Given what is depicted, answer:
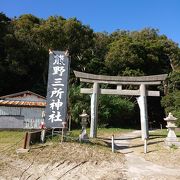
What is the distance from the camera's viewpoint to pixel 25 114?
2406cm

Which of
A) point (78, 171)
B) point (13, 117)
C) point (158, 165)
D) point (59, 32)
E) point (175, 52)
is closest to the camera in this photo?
point (78, 171)

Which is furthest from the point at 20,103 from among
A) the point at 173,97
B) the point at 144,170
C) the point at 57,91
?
the point at 144,170

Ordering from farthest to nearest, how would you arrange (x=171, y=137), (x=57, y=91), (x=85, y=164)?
(x=171, y=137), (x=57, y=91), (x=85, y=164)

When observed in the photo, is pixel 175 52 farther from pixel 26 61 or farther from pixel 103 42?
pixel 26 61

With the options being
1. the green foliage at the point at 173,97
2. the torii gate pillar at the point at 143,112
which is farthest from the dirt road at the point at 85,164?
the green foliage at the point at 173,97

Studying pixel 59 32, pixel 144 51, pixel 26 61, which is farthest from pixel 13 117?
pixel 144 51

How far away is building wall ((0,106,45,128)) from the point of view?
23766 millimetres

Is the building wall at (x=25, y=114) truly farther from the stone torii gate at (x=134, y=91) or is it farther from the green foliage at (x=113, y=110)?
the stone torii gate at (x=134, y=91)

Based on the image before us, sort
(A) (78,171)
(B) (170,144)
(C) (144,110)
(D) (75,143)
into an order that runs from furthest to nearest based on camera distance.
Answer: (C) (144,110), (B) (170,144), (D) (75,143), (A) (78,171)

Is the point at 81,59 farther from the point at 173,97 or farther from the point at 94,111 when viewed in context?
the point at 94,111

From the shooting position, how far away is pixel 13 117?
23828 millimetres

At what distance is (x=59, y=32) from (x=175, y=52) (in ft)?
50.1

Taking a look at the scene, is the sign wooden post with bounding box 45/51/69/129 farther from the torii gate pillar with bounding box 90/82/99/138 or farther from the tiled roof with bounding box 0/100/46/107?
the tiled roof with bounding box 0/100/46/107

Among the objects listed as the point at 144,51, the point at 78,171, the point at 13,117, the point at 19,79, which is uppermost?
the point at 144,51
